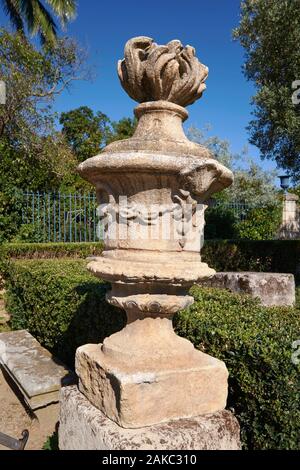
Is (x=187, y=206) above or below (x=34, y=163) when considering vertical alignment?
below

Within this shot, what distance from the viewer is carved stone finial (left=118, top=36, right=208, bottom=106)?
7.77ft

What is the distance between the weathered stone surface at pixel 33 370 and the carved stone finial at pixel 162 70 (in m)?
2.75

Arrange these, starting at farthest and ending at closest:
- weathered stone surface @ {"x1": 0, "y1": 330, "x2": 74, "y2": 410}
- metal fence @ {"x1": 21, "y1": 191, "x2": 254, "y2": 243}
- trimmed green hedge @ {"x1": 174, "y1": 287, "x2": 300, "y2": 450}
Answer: metal fence @ {"x1": 21, "y1": 191, "x2": 254, "y2": 243}
weathered stone surface @ {"x1": 0, "y1": 330, "x2": 74, "y2": 410}
trimmed green hedge @ {"x1": 174, "y1": 287, "x2": 300, "y2": 450}

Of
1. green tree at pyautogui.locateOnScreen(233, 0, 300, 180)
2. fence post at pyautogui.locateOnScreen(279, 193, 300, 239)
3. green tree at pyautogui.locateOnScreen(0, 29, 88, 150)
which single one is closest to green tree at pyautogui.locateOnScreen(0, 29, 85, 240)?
green tree at pyautogui.locateOnScreen(0, 29, 88, 150)

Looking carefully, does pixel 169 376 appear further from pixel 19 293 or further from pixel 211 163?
pixel 19 293

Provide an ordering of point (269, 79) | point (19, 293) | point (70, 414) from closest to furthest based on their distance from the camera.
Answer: point (70, 414), point (19, 293), point (269, 79)

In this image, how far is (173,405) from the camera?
221 cm

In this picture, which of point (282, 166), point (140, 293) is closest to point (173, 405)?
point (140, 293)

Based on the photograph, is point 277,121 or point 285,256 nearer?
point 277,121

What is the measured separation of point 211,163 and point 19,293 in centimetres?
514

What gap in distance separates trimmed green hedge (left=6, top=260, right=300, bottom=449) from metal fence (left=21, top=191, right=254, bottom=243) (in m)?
4.82

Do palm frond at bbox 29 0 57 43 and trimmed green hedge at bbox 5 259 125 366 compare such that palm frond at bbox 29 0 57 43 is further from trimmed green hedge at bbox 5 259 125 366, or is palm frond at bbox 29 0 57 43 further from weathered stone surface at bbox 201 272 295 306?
weathered stone surface at bbox 201 272 295 306

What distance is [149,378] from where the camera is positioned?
211 cm

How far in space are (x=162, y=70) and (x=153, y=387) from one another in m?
1.94
